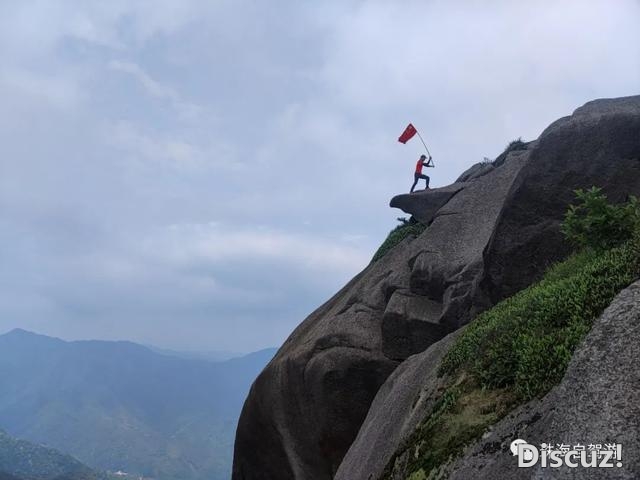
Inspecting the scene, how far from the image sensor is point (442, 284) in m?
22.0

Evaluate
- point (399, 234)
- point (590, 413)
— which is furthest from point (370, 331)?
point (590, 413)

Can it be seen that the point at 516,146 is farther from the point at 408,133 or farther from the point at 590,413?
the point at 590,413

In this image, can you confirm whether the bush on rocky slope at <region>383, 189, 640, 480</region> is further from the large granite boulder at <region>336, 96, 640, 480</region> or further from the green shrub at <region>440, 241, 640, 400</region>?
the large granite boulder at <region>336, 96, 640, 480</region>

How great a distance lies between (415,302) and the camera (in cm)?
2242

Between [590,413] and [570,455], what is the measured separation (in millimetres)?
603

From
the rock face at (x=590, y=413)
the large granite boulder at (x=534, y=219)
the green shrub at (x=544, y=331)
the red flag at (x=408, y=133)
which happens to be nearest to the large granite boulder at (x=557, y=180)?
the large granite boulder at (x=534, y=219)

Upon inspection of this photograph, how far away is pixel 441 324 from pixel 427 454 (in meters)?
11.9

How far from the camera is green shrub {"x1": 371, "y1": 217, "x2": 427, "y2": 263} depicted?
89.2 ft

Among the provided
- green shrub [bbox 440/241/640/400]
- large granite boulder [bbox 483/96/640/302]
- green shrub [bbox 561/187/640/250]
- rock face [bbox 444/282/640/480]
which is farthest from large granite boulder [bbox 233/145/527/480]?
rock face [bbox 444/282/640/480]

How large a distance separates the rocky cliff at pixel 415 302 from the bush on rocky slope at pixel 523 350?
1230 mm

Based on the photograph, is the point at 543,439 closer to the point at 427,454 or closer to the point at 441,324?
the point at 427,454

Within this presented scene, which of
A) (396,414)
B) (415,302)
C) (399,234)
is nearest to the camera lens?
(396,414)

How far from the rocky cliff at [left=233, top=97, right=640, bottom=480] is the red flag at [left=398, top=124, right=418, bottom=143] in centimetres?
366

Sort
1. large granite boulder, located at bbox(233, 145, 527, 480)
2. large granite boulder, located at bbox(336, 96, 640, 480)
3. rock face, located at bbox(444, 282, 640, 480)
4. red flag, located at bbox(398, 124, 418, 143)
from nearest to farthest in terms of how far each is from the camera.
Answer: rock face, located at bbox(444, 282, 640, 480) → large granite boulder, located at bbox(336, 96, 640, 480) → large granite boulder, located at bbox(233, 145, 527, 480) → red flag, located at bbox(398, 124, 418, 143)
